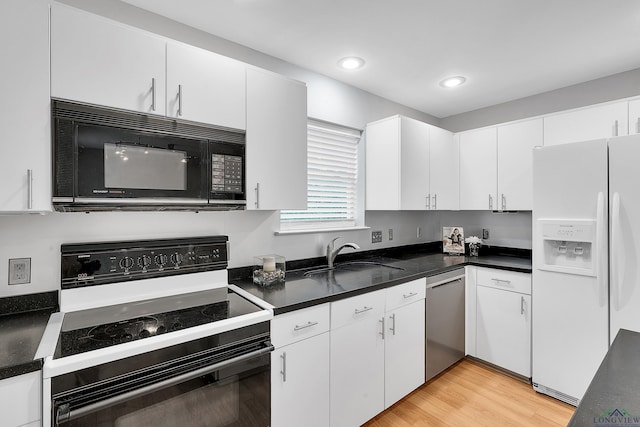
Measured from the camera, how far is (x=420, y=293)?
229cm

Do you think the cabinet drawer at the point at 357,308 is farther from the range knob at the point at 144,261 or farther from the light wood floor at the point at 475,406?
the range knob at the point at 144,261

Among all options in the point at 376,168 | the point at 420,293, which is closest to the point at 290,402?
the point at 420,293

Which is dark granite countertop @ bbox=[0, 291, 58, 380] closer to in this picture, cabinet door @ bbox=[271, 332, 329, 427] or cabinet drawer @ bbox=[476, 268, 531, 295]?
cabinet door @ bbox=[271, 332, 329, 427]

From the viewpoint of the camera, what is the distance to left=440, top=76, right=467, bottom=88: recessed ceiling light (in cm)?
263

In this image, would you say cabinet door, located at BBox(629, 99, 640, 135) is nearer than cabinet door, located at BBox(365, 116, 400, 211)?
Yes

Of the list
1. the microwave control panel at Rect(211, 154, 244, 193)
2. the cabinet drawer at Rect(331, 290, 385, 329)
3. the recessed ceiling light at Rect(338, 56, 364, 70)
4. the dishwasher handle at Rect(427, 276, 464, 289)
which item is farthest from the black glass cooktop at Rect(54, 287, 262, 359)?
the recessed ceiling light at Rect(338, 56, 364, 70)

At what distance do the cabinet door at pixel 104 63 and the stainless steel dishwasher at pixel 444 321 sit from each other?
2166 millimetres

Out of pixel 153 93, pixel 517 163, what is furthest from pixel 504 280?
pixel 153 93

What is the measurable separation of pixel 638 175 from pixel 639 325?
0.91 m

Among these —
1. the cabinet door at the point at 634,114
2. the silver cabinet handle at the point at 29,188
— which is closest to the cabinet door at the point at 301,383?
the silver cabinet handle at the point at 29,188

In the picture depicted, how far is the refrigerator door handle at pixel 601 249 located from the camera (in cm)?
195

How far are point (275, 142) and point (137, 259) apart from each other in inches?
38.7

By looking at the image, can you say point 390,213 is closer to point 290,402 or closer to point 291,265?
point 291,265

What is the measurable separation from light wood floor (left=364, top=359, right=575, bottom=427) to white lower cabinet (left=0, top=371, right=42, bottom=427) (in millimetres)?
1758
